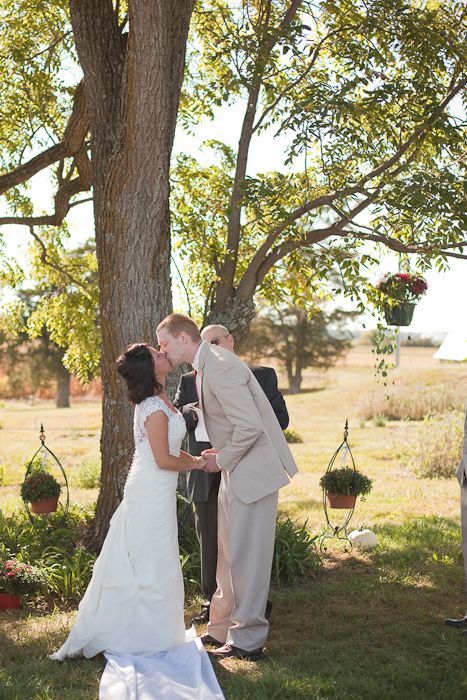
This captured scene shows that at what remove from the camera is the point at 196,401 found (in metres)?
6.64

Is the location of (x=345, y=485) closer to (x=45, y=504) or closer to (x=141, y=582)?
(x=45, y=504)

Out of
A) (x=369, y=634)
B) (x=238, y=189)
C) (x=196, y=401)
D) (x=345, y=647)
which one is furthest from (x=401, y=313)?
(x=345, y=647)

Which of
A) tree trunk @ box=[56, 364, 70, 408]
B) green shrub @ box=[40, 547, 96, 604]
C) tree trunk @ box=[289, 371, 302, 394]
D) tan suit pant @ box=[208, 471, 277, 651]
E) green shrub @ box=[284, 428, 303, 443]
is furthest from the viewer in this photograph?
tree trunk @ box=[289, 371, 302, 394]

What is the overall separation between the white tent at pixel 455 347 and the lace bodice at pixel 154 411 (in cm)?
905

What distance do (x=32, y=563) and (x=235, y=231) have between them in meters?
4.15

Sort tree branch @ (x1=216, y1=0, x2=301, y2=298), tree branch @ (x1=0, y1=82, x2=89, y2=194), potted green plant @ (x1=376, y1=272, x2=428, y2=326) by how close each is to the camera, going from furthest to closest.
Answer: tree branch @ (x1=0, y1=82, x2=89, y2=194) → tree branch @ (x1=216, y1=0, x2=301, y2=298) → potted green plant @ (x1=376, y1=272, x2=428, y2=326)

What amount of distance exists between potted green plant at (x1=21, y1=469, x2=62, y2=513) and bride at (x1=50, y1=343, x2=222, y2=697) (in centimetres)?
293

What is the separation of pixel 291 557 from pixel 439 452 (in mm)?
7572

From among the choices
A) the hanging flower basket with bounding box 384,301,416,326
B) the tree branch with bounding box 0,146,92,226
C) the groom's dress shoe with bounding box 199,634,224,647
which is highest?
the tree branch with bounding box 0,146,92,226

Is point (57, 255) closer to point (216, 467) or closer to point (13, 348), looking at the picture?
point (216, 467)

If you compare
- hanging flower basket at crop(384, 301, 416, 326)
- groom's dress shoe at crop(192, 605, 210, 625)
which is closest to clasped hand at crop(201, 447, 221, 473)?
groom's dress shoe at crop(192, 605, 210, 625)

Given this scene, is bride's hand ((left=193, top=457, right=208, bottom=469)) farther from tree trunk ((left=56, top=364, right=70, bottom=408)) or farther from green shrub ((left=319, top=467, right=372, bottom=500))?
tree trunk ((left=56, top=364, right=70, bottom=408))

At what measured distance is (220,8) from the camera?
35.0 ft

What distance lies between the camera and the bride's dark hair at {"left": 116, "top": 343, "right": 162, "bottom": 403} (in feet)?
17.6
